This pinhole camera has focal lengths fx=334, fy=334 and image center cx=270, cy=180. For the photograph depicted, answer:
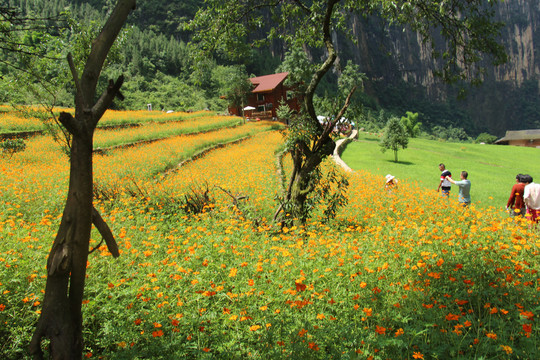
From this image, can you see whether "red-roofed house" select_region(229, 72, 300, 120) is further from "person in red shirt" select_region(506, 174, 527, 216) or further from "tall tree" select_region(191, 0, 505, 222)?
"person in red shirt" select_region(506, 174, 527, 216)

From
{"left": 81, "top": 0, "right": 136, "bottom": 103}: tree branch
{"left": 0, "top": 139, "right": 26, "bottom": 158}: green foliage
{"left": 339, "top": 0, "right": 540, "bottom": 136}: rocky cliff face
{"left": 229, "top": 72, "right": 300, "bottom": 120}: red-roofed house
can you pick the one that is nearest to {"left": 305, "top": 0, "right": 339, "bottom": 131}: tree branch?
Answer: {"left": 81, "top": 0, "right": 136, "bottom": 103}: tree branch

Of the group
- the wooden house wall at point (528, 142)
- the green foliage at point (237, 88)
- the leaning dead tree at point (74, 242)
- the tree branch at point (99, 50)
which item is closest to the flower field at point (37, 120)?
the green foliage at point (237, 88)

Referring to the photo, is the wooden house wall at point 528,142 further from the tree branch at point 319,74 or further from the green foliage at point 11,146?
the green foliage at point 11,146

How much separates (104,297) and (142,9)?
124135mm

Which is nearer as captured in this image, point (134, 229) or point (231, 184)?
point (134, 229)

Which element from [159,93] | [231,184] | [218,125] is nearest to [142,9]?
[159,93]

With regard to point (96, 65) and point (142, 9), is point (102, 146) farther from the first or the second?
point (142, 9)

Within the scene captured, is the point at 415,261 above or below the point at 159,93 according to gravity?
below

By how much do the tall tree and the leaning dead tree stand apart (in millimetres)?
4573

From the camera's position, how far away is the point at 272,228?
6.57 meters

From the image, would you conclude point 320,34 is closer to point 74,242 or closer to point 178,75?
point 74,242

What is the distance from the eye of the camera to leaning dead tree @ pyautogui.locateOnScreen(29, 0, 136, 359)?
229 cm

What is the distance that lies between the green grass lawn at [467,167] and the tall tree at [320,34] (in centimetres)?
579

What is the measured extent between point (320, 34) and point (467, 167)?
1961 cm
